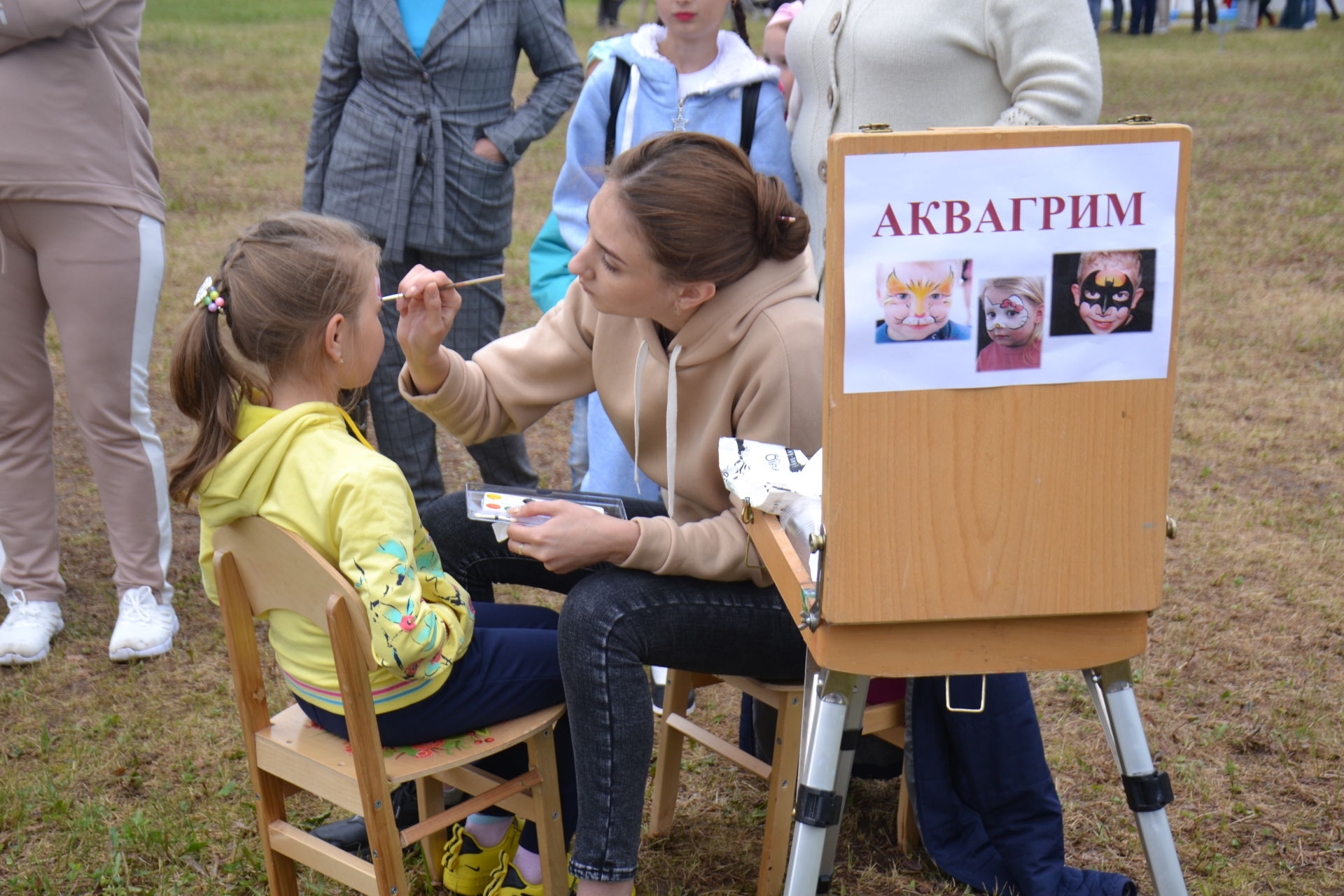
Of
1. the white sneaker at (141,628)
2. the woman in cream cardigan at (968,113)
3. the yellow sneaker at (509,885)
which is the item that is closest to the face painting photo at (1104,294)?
the woman in cream cardigan at (968,113)

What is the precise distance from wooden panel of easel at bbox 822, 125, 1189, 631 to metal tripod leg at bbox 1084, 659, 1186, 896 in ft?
0.46

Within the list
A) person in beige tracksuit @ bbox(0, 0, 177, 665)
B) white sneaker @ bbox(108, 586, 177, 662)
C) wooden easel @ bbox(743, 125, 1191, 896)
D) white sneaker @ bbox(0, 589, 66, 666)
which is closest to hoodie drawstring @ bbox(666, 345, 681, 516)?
wooden easel @ bbox(743, 125, 1191, 896)

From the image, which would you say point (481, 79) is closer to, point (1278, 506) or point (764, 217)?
point (764, 217)

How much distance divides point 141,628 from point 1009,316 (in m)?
2.43

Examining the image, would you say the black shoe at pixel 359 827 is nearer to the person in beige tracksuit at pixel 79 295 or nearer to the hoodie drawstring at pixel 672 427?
the hoodie drawstring at pixel 672 427

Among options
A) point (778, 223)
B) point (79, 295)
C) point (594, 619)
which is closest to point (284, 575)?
point (594, 619)

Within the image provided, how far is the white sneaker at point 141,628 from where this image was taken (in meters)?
3.02

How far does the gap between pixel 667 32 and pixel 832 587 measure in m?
1.76

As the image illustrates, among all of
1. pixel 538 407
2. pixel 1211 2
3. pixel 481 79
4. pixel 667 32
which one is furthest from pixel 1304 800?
pixel 1211 2

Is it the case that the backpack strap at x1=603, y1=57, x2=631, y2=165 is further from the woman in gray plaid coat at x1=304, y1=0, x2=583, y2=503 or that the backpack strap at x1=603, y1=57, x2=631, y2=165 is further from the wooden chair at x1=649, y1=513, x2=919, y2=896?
the wooden chair at x1=649, y1=513, x2=919, y2=896

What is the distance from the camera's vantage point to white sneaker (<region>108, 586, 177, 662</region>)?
302 cm

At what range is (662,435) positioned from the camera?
2123 millimetres

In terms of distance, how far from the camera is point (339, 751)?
190 centimetres

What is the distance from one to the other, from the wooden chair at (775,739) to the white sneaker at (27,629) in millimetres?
Answer: 1601
